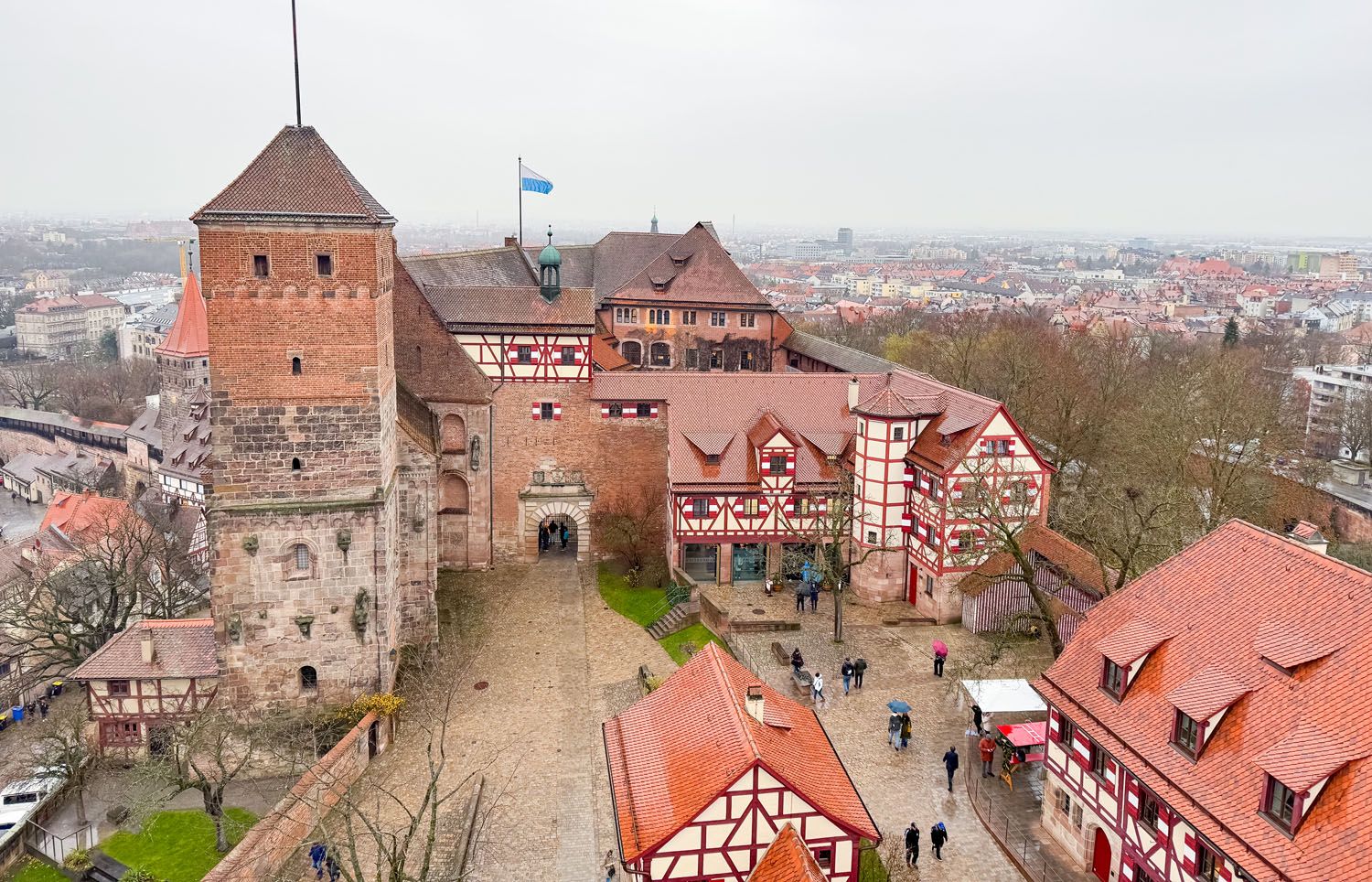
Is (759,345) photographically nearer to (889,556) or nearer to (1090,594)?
(889,556)

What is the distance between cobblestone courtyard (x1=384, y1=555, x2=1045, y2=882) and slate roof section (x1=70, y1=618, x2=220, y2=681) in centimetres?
687

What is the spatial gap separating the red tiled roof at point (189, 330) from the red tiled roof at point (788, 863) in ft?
241

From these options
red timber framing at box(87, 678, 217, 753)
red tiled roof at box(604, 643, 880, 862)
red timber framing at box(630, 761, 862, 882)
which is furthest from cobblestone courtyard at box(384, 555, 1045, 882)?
red timber framing at box(87, 678, 217, 753)

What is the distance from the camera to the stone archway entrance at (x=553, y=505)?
41.9 metres

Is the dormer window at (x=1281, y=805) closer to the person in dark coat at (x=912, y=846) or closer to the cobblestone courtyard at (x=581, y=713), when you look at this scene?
the cobblestone courtyard at (x=581, y=713)

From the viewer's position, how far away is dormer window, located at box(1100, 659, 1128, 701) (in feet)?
69.2

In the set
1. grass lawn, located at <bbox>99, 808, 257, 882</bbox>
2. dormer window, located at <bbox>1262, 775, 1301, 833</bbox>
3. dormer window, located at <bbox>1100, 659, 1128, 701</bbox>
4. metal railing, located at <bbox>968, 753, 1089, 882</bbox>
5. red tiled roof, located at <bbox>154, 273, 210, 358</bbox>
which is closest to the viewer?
dormer window, located at <bbox>1262, 775, 1301, 833</bbox>

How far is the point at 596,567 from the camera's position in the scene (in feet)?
137

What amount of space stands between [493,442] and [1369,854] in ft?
105

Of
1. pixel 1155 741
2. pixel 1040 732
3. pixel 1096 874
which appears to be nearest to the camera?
pixel 1155 741

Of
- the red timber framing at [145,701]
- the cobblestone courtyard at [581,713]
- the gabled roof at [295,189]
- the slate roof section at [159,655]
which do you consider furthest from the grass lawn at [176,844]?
the gabled roof at [295,189]

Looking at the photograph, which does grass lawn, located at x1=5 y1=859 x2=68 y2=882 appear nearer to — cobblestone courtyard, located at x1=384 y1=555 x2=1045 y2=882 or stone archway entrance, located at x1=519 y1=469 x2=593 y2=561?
cobblestone courtyard, located at x1=384 y1=555 x2=1045 y2=882

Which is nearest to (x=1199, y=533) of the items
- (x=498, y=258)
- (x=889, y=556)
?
(x=889, y=556)

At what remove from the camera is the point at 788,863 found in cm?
1772
